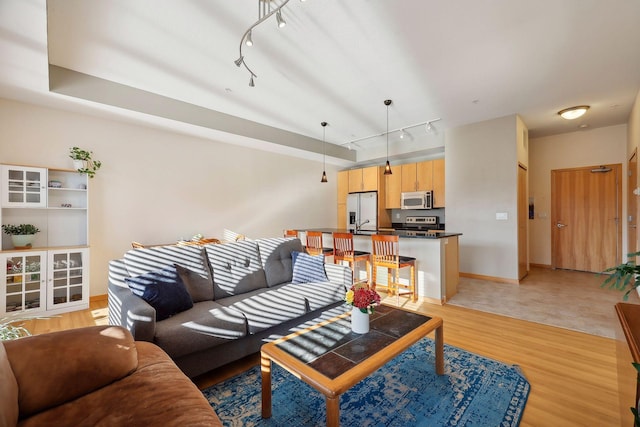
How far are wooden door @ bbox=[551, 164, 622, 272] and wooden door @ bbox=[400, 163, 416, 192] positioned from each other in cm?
278

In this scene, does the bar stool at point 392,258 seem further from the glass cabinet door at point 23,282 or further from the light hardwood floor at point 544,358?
the glass cabinet door at point 23,282

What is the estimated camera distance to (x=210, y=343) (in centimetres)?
191

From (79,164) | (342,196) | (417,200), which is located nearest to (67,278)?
(79,164)

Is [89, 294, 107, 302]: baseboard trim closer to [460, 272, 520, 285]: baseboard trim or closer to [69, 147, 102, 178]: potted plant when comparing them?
[69, 147, 102, 178]: potted plant

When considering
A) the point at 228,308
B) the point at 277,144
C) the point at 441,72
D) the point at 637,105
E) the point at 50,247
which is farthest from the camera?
the point at 277,144

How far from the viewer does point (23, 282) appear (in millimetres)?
3201

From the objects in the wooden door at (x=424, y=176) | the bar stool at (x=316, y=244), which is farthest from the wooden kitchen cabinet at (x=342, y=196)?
the bar stool at (x=316, y=244)

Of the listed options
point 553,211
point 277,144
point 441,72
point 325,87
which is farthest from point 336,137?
point 553,211

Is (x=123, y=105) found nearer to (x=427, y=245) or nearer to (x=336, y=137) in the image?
(x=336, y=137)

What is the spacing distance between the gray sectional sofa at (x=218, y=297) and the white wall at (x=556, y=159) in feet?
17.4

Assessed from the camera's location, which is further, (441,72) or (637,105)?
(637,105)

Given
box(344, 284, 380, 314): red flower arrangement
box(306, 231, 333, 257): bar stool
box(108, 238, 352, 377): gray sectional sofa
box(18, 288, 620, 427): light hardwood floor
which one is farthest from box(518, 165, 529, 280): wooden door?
box(344, 284, 380, 314): red flower arrangement

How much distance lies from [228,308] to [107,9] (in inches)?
104

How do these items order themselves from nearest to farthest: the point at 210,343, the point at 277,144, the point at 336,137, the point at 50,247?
1. the point at 210,343
2. the point at 50,247
3. the point at 277,144
4. the point at 336,137
